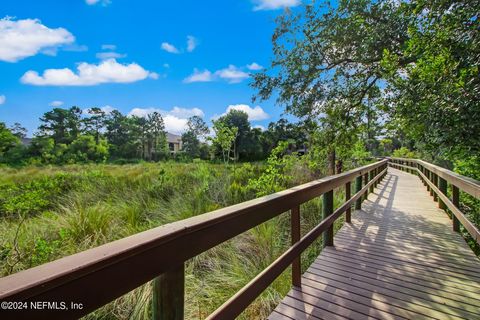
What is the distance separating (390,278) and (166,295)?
253 centimetres

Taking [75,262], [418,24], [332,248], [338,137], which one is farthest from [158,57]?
[75,262]

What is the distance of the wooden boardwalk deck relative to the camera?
6.69ft

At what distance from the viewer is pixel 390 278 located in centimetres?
255

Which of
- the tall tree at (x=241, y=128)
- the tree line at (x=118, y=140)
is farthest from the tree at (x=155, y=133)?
the tall tree at (x=241, y=128)

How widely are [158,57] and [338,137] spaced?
10.2 metres

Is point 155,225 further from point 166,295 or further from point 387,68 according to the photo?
point 387,68

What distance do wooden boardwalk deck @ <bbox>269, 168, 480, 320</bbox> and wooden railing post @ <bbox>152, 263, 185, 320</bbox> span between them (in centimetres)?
128

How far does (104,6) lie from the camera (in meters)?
5.94

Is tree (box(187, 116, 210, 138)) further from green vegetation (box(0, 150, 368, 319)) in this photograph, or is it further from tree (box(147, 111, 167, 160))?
green vegetation (box(0, 150, 368, 319))

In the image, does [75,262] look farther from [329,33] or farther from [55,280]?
[329,33]

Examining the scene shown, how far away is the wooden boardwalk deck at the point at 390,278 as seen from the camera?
6.69 ft

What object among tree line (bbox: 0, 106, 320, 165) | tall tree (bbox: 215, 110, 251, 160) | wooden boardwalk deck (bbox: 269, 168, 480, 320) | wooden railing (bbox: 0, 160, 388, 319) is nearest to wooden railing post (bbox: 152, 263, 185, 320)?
wooden railing (bbox: 0, 160, 388, 319)

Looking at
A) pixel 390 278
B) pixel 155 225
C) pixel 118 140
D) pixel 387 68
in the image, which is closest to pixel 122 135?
pixel 118 140

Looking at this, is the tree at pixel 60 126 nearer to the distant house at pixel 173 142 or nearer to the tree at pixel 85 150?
the tree at pixel 85 150
